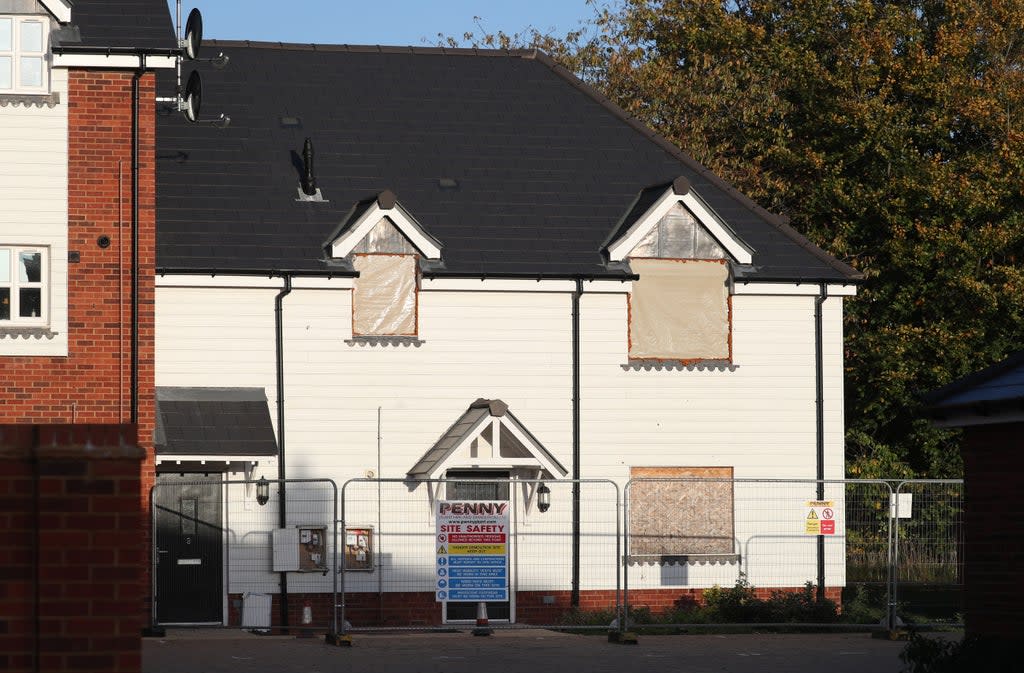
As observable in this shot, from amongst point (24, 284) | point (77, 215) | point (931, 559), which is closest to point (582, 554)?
point (931, 559)

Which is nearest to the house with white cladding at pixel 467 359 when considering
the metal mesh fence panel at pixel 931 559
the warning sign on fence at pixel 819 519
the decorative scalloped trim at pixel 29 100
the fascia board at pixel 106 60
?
the warning sign on fence at pixel 819 519

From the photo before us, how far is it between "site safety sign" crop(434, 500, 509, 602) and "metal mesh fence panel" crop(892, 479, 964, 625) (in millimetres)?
5170

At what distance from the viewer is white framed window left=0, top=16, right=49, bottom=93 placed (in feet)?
77.5

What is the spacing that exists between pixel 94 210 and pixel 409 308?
560 cm

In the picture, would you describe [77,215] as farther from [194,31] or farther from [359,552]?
[359,552]

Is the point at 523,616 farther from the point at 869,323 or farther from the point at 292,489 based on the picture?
the point at 869,323

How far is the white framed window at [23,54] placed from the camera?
23609mm

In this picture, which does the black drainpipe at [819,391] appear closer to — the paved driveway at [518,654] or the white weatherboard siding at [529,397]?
the white weatherboard siding at [529,397]

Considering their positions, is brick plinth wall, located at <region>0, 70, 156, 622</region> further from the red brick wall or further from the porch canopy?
the red brick wall

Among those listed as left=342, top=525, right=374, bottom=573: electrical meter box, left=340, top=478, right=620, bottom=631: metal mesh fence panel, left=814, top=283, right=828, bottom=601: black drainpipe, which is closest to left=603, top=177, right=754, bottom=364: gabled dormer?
left=814, top=283, right=828, bottom=601: black drainpipe

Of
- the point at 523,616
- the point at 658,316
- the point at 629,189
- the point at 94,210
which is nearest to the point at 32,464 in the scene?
the point at 94,210

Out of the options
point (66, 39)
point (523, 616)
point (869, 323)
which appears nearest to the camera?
point (66, 39)

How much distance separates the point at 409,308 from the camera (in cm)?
2719

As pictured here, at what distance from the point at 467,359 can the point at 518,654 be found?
852 centimetres
